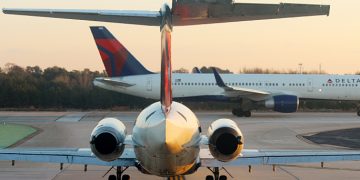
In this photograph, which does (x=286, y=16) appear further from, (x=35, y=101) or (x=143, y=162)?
(x=35, y=101)

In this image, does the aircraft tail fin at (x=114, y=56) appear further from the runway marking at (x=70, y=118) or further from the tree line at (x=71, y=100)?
the tree line at (x=71, y=100)

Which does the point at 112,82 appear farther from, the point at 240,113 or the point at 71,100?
the point at 71,100

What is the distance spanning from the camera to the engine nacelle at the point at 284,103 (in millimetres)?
42250

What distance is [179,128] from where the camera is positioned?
905 centimetres

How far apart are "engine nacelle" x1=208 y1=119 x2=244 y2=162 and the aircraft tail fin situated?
3336 cm

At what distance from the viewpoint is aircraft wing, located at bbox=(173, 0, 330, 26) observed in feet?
26.2

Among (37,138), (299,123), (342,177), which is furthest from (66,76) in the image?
(342,177)

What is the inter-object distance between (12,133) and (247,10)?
24.6 meters

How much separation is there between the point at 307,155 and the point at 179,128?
4515 mm

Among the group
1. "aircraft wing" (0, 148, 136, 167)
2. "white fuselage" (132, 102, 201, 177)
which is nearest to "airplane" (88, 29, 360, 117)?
"aircraft wing" (0, 148, 136, 167)

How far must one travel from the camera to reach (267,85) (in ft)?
150

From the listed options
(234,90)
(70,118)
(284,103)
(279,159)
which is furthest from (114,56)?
(279,159)

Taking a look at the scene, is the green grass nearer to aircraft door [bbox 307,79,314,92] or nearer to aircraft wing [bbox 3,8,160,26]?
aircraft wing [bbox 3,8,160,26]

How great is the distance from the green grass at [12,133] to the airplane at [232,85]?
978 cm
